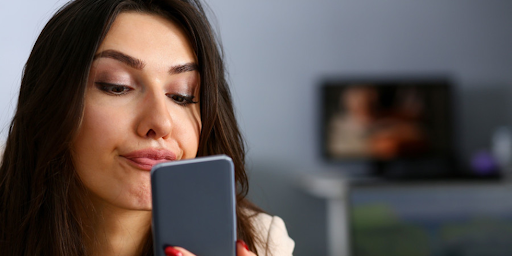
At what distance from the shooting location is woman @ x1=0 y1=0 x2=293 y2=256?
62 cm

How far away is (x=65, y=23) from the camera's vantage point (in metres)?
0.66

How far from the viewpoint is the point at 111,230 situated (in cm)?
70

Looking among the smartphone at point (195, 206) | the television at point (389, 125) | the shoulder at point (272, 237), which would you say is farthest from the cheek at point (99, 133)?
the television at point (389, 125)

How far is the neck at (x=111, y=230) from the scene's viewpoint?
2.26ft

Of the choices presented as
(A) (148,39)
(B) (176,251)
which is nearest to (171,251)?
(B) (176,251)

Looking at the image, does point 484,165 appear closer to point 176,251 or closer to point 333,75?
point 333,75

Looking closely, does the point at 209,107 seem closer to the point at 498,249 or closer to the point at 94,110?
the point at 94,110

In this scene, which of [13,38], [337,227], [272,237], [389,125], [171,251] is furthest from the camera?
[389,125]

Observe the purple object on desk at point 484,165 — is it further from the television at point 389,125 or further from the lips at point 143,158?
the lips at point 143,158

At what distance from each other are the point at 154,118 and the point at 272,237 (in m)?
0.33

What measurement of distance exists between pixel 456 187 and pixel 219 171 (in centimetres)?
183

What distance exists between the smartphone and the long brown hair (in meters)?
0.17

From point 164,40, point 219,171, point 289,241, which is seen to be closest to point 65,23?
point 164,40

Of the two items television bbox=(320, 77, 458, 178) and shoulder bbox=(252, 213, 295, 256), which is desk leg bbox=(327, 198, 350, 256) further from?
shoulder bbox=(252, 213, 295, 256)
